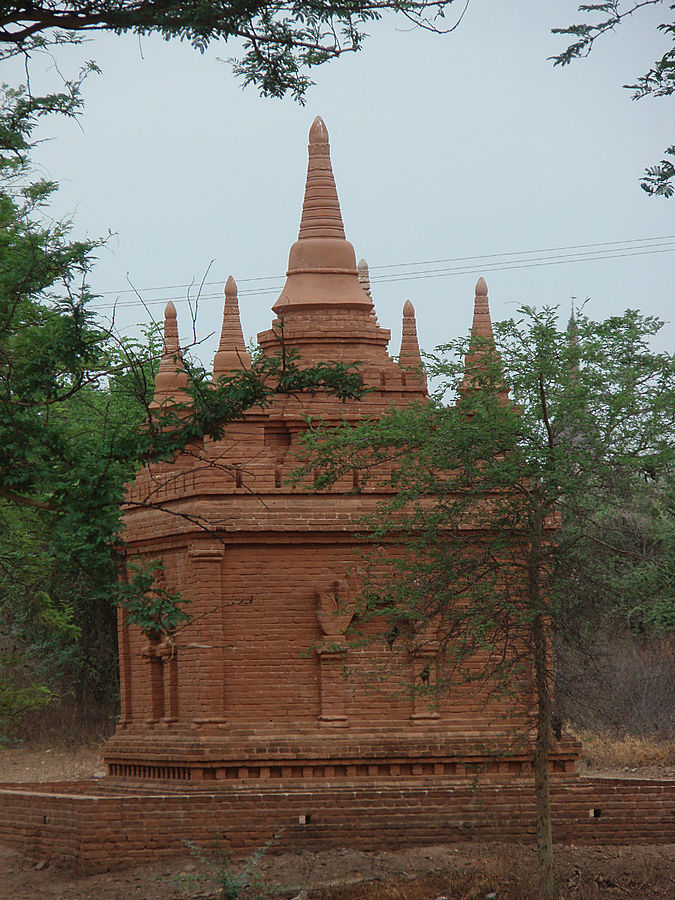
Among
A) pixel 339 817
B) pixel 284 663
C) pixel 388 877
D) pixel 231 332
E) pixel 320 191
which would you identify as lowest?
pixel 388 877

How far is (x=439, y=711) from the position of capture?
1716 centimetres

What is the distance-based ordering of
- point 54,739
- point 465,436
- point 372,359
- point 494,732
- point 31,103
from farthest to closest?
point 54,739, point 372,359, point 494,732, point 465,436, point 31,103

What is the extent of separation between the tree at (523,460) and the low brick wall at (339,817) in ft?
4.33

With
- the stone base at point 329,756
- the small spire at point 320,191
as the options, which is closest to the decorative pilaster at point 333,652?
the stone base at point 329,756

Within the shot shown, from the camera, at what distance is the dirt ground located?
14.8 metres

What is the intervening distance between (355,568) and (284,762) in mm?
2558

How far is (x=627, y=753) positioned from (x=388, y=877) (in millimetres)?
11866

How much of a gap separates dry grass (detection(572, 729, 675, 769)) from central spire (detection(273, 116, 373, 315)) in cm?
1047

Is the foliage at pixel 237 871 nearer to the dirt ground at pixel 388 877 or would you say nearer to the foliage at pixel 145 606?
the dirt ground at pixel 388 877

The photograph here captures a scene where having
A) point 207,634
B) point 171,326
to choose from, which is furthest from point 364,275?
point 207,634

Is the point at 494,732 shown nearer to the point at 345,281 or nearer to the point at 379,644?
the point at 379,644

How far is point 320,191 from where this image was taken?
2009 cm

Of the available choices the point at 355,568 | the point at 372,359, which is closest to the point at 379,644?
the point at 355,568

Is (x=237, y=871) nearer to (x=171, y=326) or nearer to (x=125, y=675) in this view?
(x=125, y=675)
